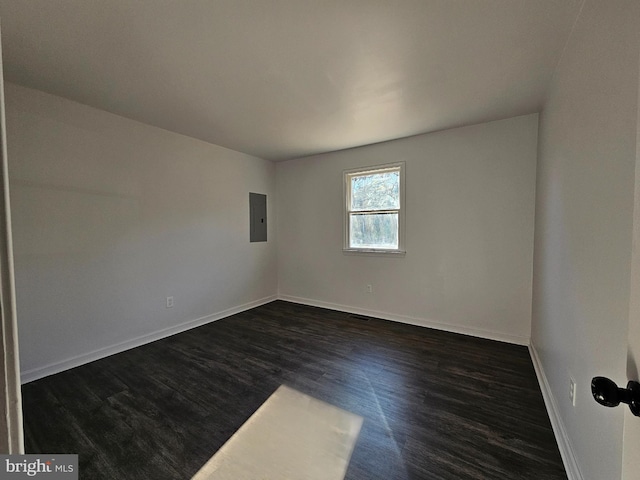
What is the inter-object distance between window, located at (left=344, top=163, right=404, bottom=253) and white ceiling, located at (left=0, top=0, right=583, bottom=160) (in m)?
0.99

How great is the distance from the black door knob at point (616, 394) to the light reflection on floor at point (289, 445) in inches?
52.3

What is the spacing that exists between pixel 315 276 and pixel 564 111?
11.3 ft

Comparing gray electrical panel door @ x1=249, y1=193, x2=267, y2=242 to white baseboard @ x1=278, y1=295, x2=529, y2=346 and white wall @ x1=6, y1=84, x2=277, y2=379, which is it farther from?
white baseboard @ x1=278, y1=295, x2=529, y2=346

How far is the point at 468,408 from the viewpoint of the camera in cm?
193

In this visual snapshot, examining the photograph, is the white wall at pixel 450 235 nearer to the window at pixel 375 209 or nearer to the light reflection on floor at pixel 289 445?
the window at pixel 375 209

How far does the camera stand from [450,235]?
10.7ft

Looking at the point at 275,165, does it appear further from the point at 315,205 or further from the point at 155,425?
the point at 155,425

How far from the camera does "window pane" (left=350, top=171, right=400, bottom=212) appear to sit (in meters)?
3.70

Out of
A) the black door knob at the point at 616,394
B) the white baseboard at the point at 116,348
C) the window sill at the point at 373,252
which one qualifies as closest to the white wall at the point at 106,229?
the white baseboard at the point at 116,348

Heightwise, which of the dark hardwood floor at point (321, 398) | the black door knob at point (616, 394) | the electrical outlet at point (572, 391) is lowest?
the dark hardwood floor at point (321, 398)

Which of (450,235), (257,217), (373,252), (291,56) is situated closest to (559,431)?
(450,235)

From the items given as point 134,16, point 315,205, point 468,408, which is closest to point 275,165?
point 315,205

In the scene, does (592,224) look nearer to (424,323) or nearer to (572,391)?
(572,391)

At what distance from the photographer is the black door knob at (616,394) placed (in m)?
0.56
